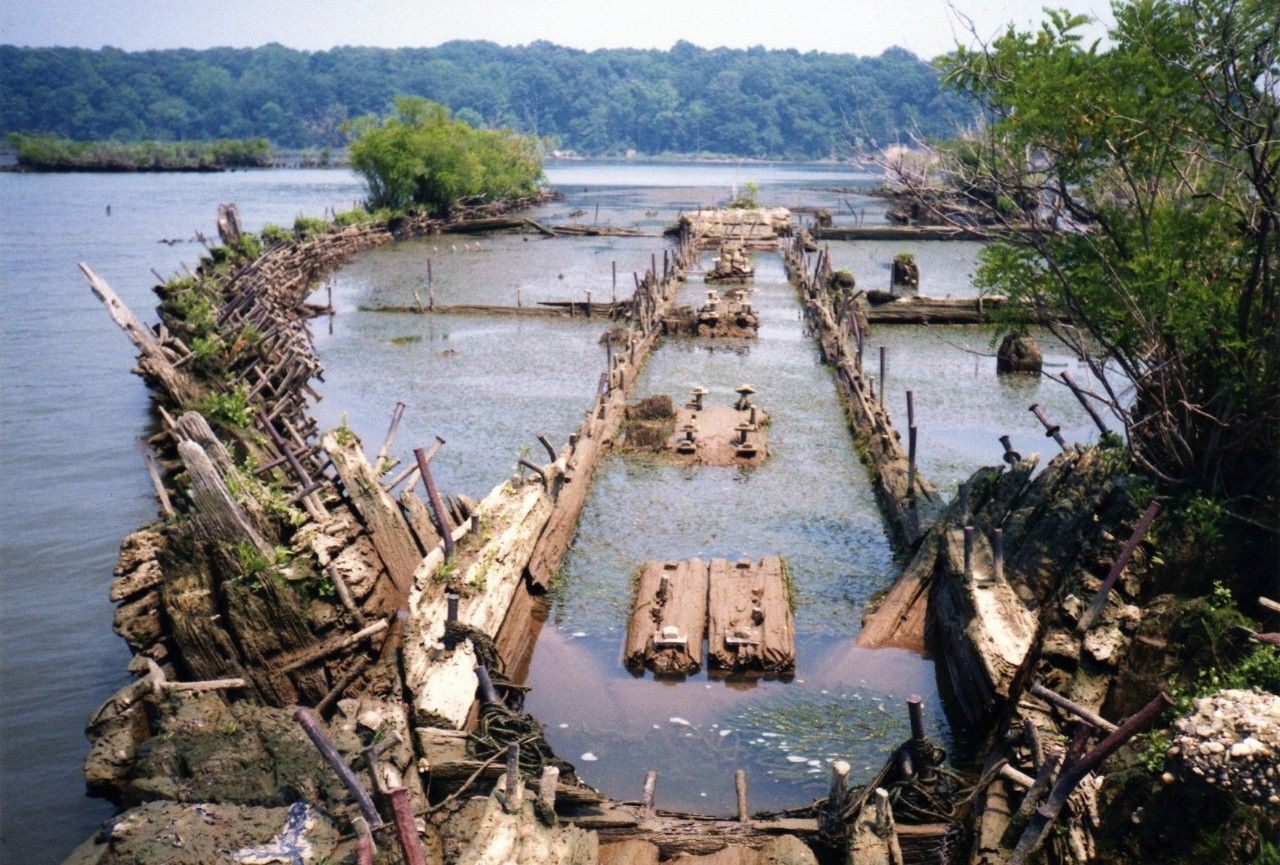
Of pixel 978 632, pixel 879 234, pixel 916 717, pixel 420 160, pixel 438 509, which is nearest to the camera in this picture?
pixel 916 717

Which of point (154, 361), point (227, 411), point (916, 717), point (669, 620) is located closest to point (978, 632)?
point (916, 717)

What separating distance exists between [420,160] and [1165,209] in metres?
57.4

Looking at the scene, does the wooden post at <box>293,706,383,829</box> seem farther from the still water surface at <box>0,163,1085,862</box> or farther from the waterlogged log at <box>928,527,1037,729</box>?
the waterlogged log at <box>928,527,1037,729</box>

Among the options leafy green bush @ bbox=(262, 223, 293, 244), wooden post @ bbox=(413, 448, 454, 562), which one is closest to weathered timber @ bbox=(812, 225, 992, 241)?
leafy green bush @ bbox=(262, 223, 293, 244)

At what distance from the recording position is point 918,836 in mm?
8875

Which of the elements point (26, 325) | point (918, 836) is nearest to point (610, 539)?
point (918, 836)

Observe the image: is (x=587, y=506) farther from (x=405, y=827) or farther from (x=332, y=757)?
(x=405, y=827)

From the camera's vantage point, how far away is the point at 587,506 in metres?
18.2

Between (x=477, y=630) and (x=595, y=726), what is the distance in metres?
1.76

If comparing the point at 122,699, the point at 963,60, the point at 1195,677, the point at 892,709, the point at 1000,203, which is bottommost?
the point at 892,709

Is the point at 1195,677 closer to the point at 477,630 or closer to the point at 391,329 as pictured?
the point at 477,630

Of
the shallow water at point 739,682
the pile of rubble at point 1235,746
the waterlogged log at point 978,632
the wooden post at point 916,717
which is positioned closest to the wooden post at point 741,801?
the shallow water at point 739,682

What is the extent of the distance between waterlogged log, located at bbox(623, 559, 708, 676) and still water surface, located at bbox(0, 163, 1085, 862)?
0.83 ft

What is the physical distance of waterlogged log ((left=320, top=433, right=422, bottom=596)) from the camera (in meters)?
13.5
